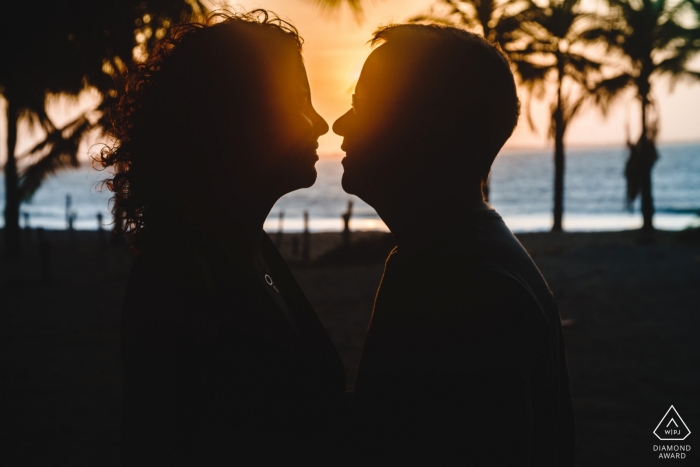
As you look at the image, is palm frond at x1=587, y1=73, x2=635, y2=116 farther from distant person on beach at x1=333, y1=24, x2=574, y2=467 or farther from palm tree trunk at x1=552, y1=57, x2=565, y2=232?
distant person on beach at x1=333, y1=24, x2=574, y2=467

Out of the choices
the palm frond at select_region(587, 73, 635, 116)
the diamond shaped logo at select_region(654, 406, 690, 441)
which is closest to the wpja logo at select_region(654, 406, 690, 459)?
the diamond shaped logo at select_region(654, 406, 690, 441)

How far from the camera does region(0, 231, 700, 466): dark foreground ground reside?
486 cm

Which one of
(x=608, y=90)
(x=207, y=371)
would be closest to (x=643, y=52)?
(x=608, y=90)

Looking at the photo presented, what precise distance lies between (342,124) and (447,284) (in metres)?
0.64

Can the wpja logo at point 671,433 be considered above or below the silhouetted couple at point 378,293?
below

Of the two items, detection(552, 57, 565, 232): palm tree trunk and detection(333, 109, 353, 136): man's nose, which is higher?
detection(333, 109, 353, 136): man's nose

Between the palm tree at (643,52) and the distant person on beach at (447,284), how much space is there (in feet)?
70.9

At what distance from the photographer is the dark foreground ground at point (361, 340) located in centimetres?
486

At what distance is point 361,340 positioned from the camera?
7898 mm

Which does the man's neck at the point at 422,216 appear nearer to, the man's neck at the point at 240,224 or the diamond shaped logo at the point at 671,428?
the man's neck at the point at 240,224

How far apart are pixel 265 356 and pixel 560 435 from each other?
770mm

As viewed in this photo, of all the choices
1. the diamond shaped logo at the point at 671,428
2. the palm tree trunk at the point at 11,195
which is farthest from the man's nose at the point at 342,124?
the palm tree trunk at the point at 11,195

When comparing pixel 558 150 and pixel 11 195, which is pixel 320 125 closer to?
pixel 11 195

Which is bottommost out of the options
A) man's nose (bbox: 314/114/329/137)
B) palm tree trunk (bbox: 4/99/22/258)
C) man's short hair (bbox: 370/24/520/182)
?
palm tree trunk (bbox: 4/99/22/258)
